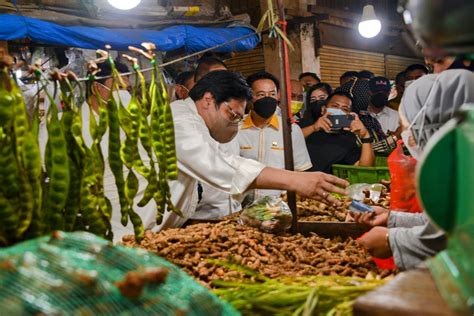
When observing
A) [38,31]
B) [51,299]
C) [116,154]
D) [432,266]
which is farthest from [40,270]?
[38,31]

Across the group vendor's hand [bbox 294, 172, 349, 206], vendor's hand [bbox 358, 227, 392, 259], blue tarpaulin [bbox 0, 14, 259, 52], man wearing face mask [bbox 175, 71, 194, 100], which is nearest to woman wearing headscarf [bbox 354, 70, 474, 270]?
vendor's hand [bbox 358, 227, 392, 259]

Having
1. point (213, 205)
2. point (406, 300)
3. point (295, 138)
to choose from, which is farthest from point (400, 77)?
point (406, 300)

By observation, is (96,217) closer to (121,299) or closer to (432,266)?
(121,299)

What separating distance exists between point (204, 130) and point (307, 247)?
3.96ft

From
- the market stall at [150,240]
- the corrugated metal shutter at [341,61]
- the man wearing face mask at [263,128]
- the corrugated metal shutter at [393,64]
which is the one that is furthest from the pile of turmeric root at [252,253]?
the corrugated metal shutter at [393,64]

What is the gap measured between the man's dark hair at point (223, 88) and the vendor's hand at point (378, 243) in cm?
182

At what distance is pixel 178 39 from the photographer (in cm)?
880

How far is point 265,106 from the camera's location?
20.1 ft

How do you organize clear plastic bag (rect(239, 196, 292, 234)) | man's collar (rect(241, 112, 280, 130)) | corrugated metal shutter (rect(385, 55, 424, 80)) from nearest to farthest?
clear plastic bag (rect(239, 196, 292, 234)) < man's collar (rect(241, 112, 280, 130)) < corrugated metal shutter (rect(385, 55, 424, 80))

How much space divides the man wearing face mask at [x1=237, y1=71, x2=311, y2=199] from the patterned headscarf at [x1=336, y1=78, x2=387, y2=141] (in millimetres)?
1423

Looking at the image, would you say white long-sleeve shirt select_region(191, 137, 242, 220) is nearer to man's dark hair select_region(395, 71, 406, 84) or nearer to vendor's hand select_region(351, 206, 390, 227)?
vendor's hand select_region(351, 206, 390, 227)

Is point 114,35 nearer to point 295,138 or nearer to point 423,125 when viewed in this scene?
point 295,138

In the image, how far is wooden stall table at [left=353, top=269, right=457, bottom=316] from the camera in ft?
4.20

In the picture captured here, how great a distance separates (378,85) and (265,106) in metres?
2.82
